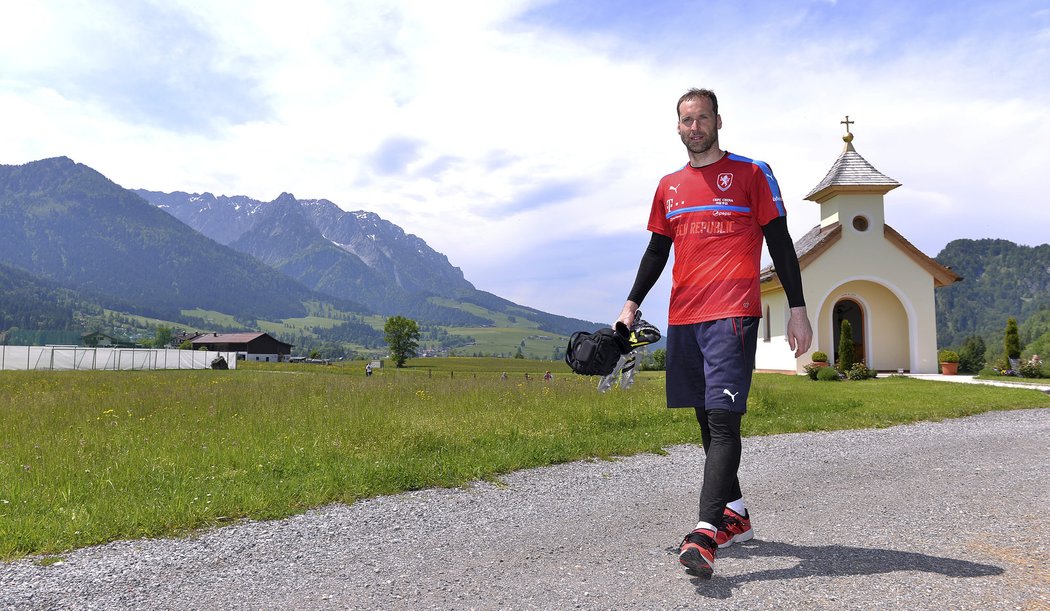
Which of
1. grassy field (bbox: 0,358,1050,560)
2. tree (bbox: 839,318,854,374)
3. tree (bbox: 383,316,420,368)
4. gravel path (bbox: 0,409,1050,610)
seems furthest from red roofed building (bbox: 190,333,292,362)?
gravel path (bbox: 0,409,1050,610)

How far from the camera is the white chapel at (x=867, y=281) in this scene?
26.4 metres

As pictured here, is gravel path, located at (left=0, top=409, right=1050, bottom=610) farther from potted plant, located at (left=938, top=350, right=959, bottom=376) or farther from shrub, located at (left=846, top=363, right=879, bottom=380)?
potted plant, located at (left=938, top=350, right=959, bottom=376)

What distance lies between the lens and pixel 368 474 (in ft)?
18.6

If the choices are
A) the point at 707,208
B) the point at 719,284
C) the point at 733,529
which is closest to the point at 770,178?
the point at 707,208

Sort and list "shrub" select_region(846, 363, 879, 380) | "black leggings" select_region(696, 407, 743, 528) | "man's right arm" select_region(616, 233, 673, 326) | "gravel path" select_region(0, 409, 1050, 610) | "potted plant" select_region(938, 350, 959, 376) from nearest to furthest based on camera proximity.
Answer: "gravel path" select_region(0, 409, 1050, 610) → "black leggings" select_region(696, 407, 743, 528) → "man's right arm" select_region(616, 233, 673, 326) → "shrub" select_region(846, 363, 879, 380) → "potted plant" select_region(938, 350, 959, 376)

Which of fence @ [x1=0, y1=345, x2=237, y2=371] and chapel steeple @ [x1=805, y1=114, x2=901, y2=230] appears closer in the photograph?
chapel steeple @ [x1=805, y1=114, x2=901, y2=230]

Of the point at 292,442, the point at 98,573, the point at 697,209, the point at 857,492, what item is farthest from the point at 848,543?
the point at 292,442

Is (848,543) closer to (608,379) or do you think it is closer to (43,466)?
(608,379)

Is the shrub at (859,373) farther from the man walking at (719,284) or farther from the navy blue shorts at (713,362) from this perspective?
the navy blue shorts at (713,362)

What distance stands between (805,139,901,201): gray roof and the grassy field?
49.4ft

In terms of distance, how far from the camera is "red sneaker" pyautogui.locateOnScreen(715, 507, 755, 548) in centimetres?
377

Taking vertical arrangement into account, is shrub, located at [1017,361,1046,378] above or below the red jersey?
below

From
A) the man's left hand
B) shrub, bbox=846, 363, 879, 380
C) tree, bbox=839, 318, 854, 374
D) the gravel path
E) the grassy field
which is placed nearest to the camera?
the gravel path

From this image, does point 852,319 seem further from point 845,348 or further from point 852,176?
point 852,176
